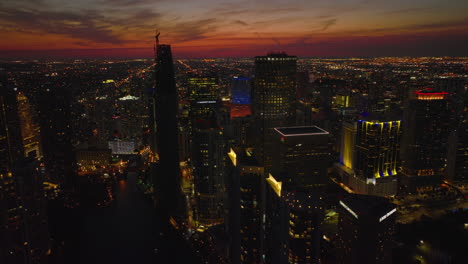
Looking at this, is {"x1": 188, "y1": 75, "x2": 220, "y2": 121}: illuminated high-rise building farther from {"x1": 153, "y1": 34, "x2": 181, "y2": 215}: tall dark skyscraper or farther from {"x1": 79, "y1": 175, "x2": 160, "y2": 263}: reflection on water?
{"x1": 79, "y1": 175, "x2": 160, "y2": 263}: reflection on water

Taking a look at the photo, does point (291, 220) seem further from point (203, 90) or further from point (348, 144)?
point (203, 90)

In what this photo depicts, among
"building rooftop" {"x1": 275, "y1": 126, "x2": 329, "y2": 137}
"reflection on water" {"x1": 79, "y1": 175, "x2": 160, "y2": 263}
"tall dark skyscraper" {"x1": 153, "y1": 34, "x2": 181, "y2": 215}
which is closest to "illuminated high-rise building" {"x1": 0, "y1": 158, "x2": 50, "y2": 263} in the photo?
"reflection on water" {"x1": 79, "y1": 175, "x2": 160, "y2": 263}

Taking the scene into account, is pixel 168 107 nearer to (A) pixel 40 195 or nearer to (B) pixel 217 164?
(B) pixel 217 164

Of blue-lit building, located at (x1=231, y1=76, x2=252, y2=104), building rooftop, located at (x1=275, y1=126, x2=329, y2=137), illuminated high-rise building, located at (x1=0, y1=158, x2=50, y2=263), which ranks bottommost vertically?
illuminated high-rise building, located at (x1=0, y1=158, x2=50, y2=263)

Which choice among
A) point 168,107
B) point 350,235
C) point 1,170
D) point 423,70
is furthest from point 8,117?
point 423,70

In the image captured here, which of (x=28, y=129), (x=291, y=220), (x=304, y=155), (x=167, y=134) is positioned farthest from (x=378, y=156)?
(x=28, y=129)

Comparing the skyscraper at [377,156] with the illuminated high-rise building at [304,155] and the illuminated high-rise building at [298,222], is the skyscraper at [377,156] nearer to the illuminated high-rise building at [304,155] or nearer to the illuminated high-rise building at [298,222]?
the illuminated high-rise building at [304,155]
